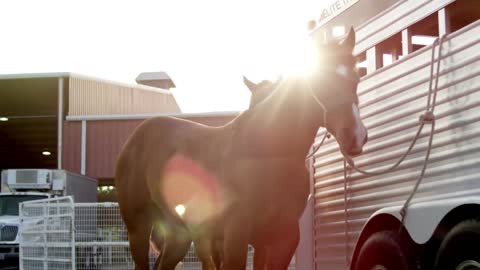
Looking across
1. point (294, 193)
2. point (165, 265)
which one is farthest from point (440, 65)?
point (165, 265)

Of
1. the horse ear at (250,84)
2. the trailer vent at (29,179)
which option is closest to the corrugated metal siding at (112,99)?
the trailer vent at (29,179)

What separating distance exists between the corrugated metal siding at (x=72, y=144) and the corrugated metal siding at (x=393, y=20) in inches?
883

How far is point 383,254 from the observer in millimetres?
4992

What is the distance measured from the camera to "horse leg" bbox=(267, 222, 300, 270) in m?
4.81

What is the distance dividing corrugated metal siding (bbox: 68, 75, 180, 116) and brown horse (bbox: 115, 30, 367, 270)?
71.6 ft

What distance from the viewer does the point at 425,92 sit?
4672mm

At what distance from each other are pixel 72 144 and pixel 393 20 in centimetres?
2311

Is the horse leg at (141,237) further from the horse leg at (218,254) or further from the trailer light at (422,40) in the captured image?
the trailer light at (422,40)

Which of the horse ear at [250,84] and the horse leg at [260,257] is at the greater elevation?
the horse ear at [250,84]

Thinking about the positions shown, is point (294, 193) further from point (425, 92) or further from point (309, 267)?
point (309, 267)

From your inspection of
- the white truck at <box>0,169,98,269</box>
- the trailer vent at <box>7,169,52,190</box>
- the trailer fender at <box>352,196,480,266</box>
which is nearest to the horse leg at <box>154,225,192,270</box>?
the trailer fender at <box>352,196,480,266</box>

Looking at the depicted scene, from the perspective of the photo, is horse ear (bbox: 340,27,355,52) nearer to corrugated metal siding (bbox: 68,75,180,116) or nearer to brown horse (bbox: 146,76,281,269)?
brown horse (bbox: 146,76,281,269)

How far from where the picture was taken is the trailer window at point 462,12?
4633 mm

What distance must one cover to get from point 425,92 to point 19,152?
35.1 m
